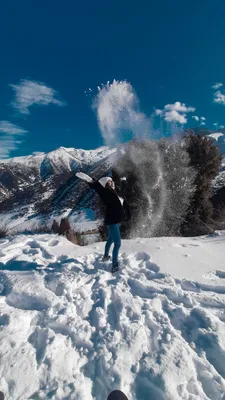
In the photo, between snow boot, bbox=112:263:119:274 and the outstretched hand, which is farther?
snow boot, bbox=112:263:119:274

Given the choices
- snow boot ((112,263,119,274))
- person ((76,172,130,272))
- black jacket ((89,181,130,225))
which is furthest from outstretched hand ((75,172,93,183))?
snow boot ((112,263,119,274))

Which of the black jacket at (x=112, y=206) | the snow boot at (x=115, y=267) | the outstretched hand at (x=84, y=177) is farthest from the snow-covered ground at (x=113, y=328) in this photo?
the outstretched hand at (x=84, y=177)

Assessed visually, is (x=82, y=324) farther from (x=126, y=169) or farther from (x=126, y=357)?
(x=126, y=169)

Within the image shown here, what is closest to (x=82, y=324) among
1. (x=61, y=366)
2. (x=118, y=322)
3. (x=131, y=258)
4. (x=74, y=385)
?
(x=118, y=322)

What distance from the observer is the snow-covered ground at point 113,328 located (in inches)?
89.5

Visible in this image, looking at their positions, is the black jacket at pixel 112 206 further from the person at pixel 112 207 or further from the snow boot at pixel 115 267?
the snow boot at pixel 115 267

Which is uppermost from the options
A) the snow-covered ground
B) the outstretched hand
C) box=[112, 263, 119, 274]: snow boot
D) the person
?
the outstretched hand

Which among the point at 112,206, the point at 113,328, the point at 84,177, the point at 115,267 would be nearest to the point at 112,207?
the point at 112,206

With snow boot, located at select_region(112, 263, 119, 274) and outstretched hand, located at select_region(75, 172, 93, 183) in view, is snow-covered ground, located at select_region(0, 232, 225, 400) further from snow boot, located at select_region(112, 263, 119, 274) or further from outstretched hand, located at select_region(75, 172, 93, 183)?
outstretched hand, located at select_region(75, 172, 93, 183)

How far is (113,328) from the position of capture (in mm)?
3018

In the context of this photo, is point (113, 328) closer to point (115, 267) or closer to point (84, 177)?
point (115, 267)

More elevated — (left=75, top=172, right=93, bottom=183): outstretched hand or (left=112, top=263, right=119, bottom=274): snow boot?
(left=75, top=172, right=93, bottom=183): outstretched hand

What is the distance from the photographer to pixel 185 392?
2.20 metres

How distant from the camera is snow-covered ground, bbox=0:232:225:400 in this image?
227 cm
